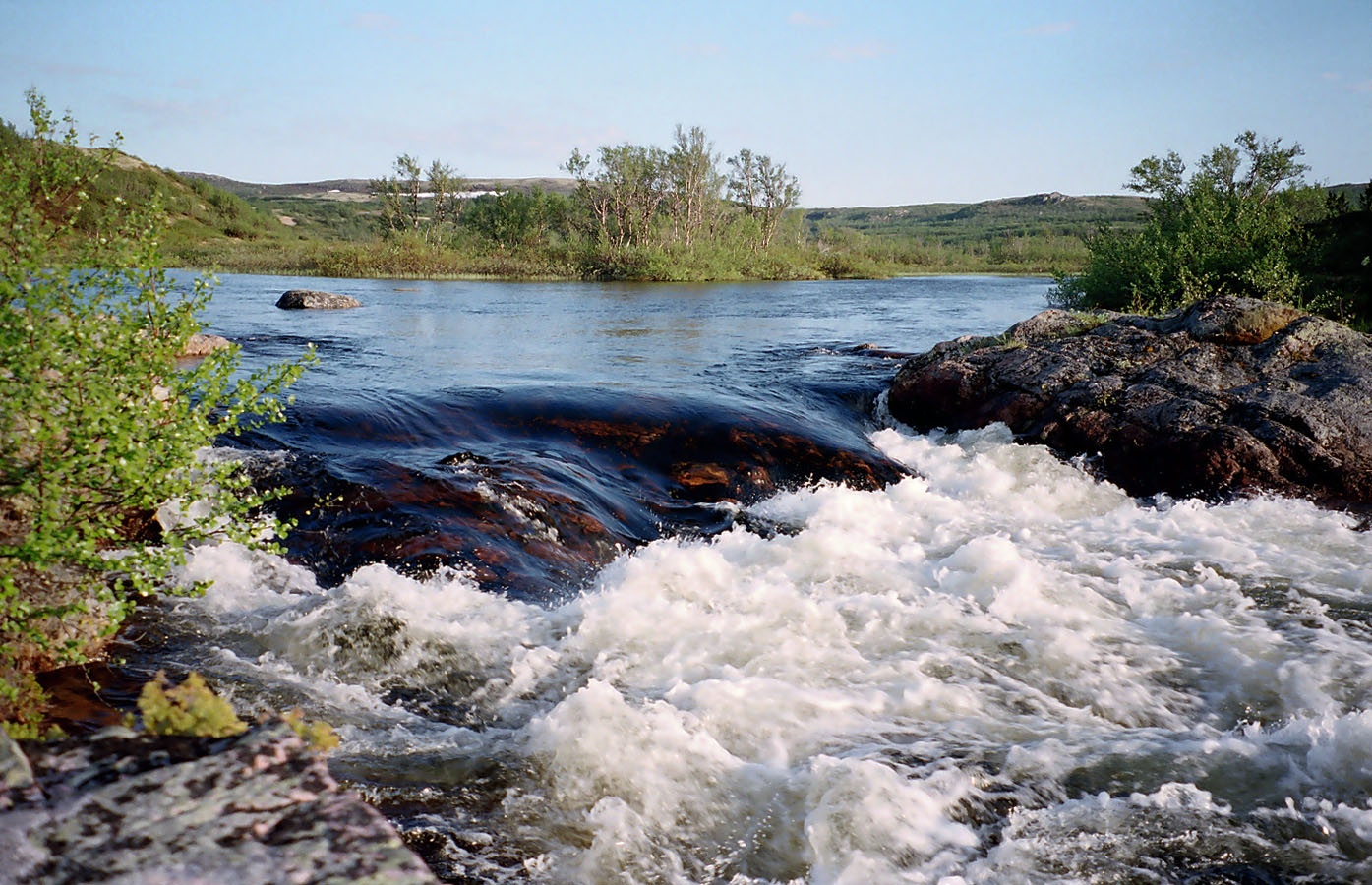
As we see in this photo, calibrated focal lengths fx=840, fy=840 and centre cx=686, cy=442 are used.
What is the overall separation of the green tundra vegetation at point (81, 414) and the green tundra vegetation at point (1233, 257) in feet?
50.3

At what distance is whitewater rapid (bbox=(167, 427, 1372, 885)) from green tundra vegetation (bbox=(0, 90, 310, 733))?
1146mm

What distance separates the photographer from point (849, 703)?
16.5ft

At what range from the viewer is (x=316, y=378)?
12.4m

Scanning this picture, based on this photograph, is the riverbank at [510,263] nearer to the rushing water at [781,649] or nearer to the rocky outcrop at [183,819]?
the rushing water at [781,649]

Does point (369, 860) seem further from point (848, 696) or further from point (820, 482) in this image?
point (820, 482)

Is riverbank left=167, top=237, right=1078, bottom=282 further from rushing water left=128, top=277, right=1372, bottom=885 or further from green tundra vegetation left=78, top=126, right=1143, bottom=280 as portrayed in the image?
rushing water left=128, top=277, right=1372, bottom=885

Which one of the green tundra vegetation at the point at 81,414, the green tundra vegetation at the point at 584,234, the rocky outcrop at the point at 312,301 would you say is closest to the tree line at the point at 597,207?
the green tundra vegetation at the point at 584,234

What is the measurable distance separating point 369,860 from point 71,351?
9.51ft

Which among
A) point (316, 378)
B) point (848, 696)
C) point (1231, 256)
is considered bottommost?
point (848, 696)

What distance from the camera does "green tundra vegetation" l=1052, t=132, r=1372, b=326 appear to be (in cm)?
1406

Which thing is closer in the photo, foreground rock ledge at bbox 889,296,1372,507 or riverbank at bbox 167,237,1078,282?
foreground rock ledge at bbox 889,296,1372,507

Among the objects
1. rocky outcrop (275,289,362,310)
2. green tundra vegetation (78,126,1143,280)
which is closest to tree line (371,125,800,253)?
green tundra vegetation (78,126,1143,280)

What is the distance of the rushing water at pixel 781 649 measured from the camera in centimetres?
384

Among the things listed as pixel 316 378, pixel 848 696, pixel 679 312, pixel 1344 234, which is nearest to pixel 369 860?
pixel 848 696
